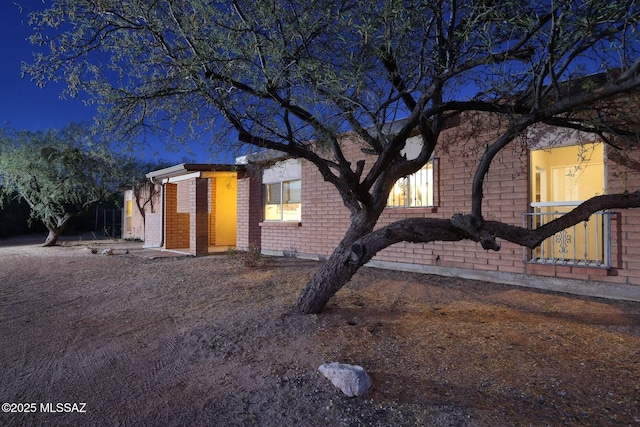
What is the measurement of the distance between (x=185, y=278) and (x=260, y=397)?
5669 mm

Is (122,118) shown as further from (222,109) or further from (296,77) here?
(296,77)

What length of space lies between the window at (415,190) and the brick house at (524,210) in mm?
23

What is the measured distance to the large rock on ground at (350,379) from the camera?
2.83m

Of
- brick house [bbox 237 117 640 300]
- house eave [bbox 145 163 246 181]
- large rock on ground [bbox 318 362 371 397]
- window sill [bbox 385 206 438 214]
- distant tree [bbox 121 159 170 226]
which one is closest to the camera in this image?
large rock on ground [bbox 318 362 371 397]

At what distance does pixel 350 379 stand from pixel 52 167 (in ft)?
57.1

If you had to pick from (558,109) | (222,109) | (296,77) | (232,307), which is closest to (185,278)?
(232,307)

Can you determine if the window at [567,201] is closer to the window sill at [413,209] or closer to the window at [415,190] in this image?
the window sill at [413,209]

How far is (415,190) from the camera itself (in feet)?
29.6

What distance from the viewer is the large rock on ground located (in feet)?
9.29

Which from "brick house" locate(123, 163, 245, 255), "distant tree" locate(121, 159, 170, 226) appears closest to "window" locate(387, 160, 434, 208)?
"brick house" locate(123, 163, 245, 255)

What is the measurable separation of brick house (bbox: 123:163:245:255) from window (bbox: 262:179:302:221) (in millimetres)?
1294

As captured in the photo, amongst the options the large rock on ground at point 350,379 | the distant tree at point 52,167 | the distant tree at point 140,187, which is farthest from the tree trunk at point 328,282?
the distant tree at point 140,187

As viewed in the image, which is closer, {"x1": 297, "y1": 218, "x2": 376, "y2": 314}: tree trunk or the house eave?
{"x1": 297, "y1": 218, "x2": 376, "y2": 314}: tree trunk

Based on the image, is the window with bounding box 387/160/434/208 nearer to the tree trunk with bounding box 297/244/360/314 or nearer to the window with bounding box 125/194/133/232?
the tree trunk with bounding box 297/244/360/314
